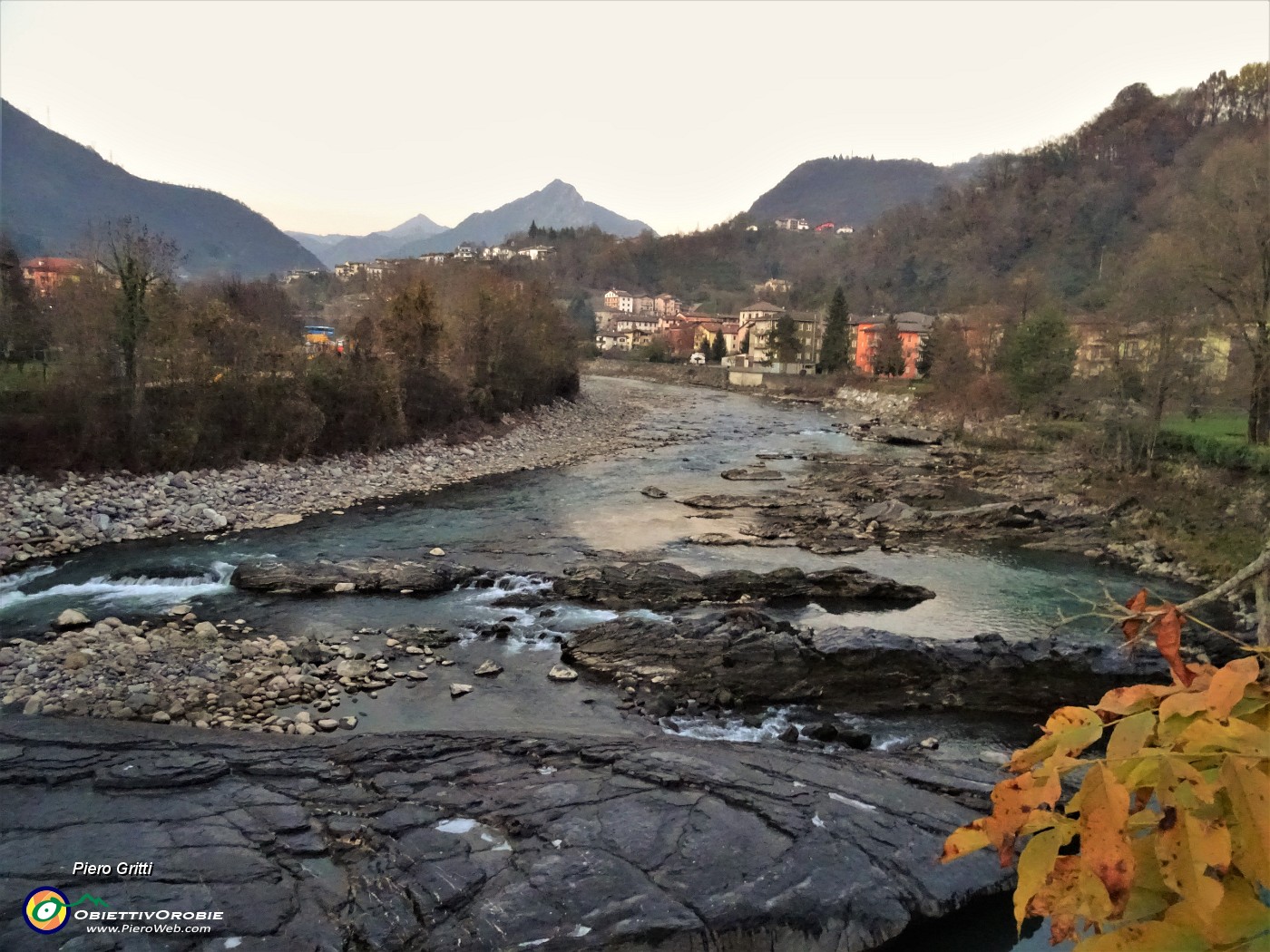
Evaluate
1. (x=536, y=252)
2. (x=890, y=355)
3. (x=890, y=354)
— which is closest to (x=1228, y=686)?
(x=890, y=355)

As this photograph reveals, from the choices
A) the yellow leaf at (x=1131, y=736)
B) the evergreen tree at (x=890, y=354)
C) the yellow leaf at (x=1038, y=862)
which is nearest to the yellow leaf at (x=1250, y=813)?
the yellow leaf at (x=1131, y=736)

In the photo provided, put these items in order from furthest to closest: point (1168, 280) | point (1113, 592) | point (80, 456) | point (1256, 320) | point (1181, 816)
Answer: point (1168, 280), point (1256, 320), point (80, 456), point (1113, 592), point (1181, 816)

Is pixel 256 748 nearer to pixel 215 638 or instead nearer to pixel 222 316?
pixel 215 638

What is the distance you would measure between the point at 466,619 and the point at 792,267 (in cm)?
13245

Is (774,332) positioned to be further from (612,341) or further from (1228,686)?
(1228,686)

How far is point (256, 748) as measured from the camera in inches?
313

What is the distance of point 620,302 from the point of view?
12825 cm

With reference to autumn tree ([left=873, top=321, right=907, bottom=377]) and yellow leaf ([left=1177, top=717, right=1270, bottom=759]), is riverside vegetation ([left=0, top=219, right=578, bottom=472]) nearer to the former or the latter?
yellow leaf ([left=1177, top=717, right=1270, bottom=759])

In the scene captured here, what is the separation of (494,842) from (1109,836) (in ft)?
19.4

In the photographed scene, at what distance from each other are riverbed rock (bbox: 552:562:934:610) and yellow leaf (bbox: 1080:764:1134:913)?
41.3 feet

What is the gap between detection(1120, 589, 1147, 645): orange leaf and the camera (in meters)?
1.71

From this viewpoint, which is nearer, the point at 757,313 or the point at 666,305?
the point at 757,313

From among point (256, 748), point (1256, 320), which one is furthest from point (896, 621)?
point (1256, 320)

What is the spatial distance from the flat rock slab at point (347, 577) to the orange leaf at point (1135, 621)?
13.2 m
